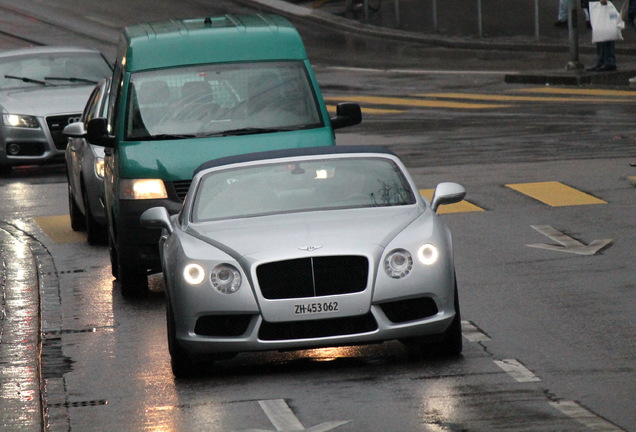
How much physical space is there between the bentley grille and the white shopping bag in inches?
778

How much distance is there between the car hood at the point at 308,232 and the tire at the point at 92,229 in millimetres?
5676

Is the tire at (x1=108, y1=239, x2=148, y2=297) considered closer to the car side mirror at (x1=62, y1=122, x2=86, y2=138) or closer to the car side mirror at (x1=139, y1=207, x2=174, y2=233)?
the car side mirror at (x1=139, y1=207, x2=174, y2=233)

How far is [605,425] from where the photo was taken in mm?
7684

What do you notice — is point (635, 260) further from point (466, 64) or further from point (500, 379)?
point (466, 64)

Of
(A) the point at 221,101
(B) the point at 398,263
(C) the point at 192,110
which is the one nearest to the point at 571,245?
(A) the point at 221,101

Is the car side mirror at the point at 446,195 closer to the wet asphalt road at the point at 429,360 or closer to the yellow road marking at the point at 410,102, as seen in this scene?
the wet asphalt road at the point at 429,360

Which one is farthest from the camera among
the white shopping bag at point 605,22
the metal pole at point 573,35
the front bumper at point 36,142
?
the metal pole at point 573,35

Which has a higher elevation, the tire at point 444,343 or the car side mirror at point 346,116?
the car side mirror at point 346,116

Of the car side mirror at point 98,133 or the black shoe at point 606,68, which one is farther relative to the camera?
the black shoe at point 606,68

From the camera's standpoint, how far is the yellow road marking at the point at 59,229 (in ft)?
53.3

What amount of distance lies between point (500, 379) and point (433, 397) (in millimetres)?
577

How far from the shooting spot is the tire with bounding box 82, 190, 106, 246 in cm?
1557

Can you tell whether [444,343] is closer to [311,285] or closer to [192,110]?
[311,285]

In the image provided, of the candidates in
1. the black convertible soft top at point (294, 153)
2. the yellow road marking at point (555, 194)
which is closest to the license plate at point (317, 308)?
the black convertible soft top at point (294, 153)
